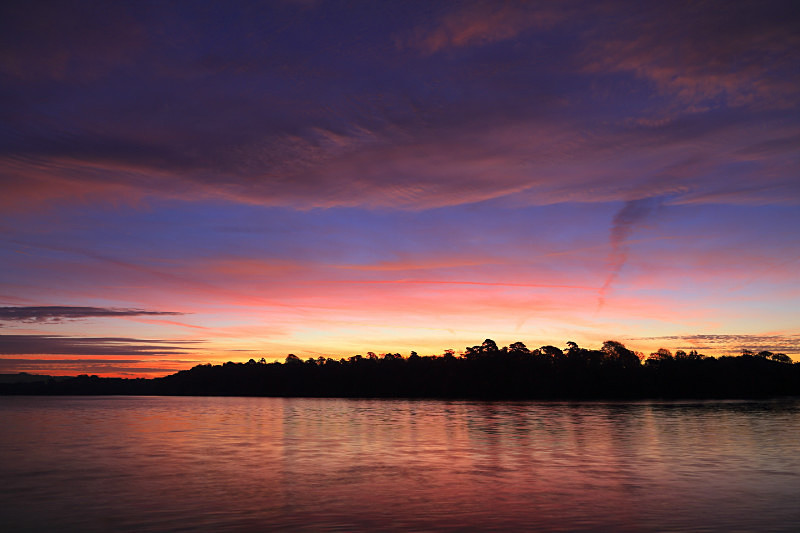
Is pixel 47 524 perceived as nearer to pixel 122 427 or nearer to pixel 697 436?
pixel 697 436

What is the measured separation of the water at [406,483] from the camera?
72.9 ft

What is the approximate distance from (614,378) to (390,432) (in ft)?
510

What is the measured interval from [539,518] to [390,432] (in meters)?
41.8

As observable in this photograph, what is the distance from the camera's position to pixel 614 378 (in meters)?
200

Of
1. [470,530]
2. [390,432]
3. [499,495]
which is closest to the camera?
[470,530]

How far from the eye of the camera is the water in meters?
22.2

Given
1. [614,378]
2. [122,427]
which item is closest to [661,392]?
[614,378]

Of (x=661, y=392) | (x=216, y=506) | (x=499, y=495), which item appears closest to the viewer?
(x=216, y=506)

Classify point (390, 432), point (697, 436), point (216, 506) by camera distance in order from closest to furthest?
1. point (216, 506)
2. point (697, 436)
3. point (390, 432)

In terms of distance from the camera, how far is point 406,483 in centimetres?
3081

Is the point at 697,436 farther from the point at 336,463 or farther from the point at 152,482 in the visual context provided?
the point at 152,482

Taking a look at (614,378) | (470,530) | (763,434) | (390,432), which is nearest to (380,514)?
(470,530)

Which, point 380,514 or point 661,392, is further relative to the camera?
point 661,392

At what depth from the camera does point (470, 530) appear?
20.4 metres
